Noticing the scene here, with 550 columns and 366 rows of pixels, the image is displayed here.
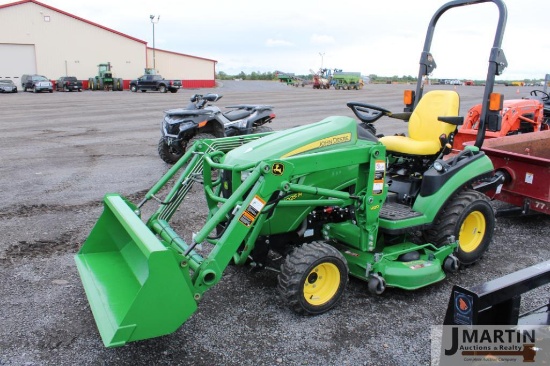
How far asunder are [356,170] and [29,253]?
316 cm

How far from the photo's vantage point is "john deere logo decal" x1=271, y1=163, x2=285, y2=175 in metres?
3.29

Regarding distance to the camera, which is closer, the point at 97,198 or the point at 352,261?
the point at 352,261

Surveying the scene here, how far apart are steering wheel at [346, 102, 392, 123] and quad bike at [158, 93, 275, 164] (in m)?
4.25

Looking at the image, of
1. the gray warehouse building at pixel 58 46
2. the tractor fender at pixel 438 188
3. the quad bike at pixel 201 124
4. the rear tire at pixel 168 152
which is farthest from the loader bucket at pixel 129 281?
the gray warehouse building at pixel 58 46

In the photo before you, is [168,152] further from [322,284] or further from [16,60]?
[16,60]

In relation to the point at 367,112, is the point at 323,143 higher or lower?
lower

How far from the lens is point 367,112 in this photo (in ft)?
16.3

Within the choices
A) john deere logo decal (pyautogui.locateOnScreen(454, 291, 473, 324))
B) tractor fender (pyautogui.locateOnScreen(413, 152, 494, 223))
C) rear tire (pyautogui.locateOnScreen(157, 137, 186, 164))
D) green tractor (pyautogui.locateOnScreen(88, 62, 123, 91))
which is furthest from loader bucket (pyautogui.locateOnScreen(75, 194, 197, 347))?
green tractor (pyautogui.locateOnScreen(88, 62, 123, 91))

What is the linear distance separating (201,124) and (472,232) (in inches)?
213

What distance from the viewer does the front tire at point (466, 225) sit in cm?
427

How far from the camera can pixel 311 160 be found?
3514 mm

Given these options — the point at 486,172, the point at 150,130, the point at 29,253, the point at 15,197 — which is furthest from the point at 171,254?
the point at 150,130

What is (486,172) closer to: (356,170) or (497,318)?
(356,170)

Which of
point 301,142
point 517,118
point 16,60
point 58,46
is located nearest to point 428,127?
point 301,142
